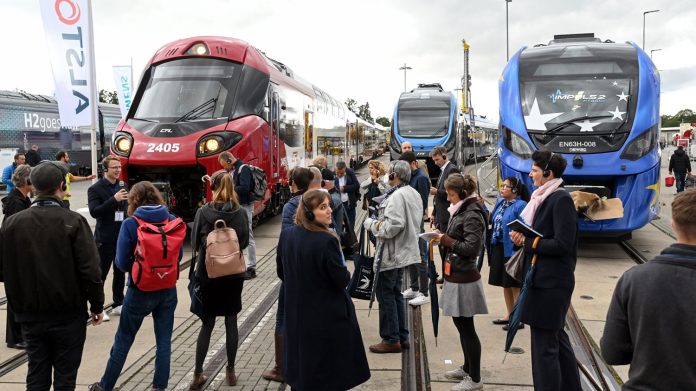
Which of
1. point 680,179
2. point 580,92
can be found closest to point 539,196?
point 580,92

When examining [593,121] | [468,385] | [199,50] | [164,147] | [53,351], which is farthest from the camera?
[199,50]

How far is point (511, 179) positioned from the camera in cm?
611

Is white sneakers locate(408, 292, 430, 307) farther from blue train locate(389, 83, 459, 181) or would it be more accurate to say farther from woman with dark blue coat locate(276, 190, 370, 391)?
blue train locate(389, 83, 459, 181)

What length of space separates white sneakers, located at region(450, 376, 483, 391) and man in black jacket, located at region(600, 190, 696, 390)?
2369 millimetres

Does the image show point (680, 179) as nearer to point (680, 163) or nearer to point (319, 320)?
point (680, 163)

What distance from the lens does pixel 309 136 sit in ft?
57.8

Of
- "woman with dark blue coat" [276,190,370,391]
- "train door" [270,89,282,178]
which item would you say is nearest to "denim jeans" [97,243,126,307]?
"woman with dark blue coat" [276,190,370,391]

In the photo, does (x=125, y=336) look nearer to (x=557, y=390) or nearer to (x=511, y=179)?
(x=557, y=390)

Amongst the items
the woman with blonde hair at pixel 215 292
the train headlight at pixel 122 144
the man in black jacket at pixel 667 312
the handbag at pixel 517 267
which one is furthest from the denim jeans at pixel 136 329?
the train headlight at pixel 122 144

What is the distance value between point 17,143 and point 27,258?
24926mm

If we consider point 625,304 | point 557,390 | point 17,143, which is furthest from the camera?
point 17,143

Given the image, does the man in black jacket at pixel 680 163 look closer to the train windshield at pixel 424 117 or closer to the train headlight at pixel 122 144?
the train windshield at pixel 424 117

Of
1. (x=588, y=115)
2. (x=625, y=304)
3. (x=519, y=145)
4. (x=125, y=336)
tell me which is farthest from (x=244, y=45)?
(x=625, y=304)

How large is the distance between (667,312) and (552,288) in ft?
5.61
